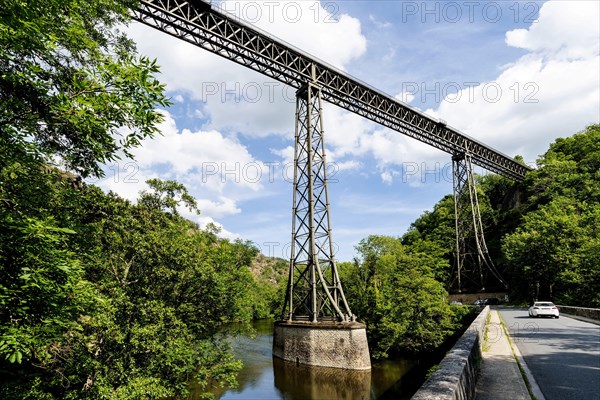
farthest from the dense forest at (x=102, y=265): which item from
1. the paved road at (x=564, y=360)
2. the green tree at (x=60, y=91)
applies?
the paved road at (x=564, y=360)

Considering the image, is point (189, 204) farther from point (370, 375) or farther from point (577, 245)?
point (577, 245)

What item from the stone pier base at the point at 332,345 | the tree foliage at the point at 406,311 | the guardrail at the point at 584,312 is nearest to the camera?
the guardrail at the point at 584,312

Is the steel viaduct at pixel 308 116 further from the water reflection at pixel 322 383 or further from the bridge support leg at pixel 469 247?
the bridge support leg at pixel 469 247

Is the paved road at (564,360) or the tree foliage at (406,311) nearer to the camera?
the paved road at (564,360)

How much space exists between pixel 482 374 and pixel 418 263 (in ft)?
73.1

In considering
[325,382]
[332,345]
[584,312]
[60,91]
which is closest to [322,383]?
[325,382]

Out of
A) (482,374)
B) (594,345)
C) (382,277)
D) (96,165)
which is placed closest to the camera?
(482,374)

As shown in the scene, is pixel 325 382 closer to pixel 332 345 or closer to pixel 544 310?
pixel 332 345

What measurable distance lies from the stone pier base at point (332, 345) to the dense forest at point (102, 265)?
504cm

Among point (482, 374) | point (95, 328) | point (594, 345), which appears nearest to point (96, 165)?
point (95, 328)

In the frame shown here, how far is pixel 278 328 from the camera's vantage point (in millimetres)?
24438

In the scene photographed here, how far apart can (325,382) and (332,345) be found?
2.04 m

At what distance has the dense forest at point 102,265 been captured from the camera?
16.5 ft

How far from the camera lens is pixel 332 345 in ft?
66.8
